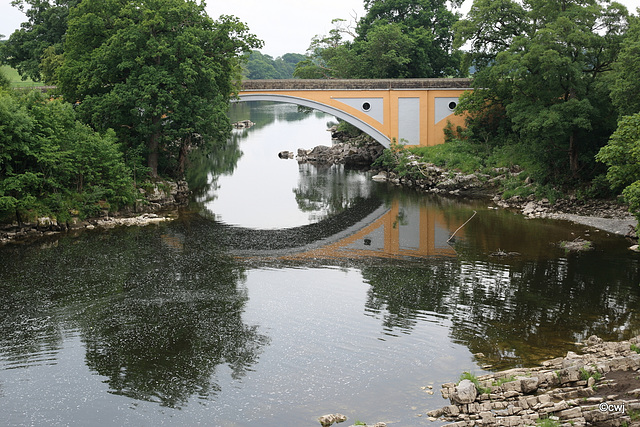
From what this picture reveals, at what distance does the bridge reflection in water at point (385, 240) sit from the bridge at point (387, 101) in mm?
9628

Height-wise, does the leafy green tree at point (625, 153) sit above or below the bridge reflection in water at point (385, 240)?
above

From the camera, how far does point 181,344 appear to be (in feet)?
50.5

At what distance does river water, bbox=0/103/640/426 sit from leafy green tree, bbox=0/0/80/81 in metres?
20.9

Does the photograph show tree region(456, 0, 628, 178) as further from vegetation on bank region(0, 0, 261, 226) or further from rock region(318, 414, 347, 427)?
rock region(318, 414, 347, 427)

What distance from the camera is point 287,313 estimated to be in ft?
57.4

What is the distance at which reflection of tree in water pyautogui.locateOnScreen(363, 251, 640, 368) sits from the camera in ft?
50.6

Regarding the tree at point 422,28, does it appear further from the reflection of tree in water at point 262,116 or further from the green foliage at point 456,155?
Result: the reflection of tree in water at point 262,116

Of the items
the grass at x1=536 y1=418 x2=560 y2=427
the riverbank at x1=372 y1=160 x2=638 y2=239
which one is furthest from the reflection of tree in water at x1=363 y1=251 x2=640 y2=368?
the riverbank at x1=372 y1=160 x2=638 y2=239

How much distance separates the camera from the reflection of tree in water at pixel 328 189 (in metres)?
33.0

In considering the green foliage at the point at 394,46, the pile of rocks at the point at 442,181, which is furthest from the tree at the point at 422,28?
the pile of rocks at the point at 442,181

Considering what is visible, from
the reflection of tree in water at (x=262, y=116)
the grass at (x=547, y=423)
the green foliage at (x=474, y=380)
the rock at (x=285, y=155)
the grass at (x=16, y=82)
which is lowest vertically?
the green foliage at (x=474, y=380)

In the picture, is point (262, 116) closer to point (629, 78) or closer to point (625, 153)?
point (629, 78)

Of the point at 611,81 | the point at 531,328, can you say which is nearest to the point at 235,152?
the point at 611,81

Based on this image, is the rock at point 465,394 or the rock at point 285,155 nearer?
the rock at point 465,394
